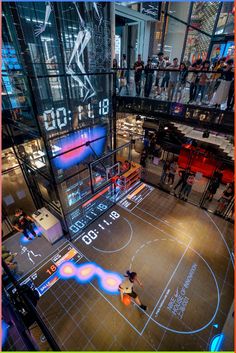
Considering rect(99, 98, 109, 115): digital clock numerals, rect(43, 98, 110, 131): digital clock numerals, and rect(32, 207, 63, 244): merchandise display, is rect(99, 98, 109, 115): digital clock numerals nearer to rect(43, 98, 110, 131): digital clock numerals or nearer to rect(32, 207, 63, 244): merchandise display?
rect(43, 98, 110, 131): digital clock numerals

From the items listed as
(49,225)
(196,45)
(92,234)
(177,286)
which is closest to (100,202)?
(92,234)

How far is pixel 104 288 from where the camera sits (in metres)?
7.68

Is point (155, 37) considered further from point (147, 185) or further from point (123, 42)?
point (147, 185)

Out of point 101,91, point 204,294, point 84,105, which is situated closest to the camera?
point 204,294

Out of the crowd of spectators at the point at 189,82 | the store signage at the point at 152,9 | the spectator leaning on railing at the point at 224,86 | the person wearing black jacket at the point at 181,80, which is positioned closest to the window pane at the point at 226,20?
the store signage at the point at 152,9

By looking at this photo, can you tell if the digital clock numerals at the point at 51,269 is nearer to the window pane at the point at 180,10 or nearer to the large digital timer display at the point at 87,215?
the large digital timer display at the point at 87,215

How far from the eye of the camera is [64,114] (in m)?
7.55

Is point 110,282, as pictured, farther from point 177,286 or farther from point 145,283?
point 177,286

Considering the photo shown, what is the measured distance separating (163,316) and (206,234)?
474 cm

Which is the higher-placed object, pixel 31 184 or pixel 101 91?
pixel 101 91

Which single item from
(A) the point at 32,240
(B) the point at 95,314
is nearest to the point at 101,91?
(A) the point at 32,240

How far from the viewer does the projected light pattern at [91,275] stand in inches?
305

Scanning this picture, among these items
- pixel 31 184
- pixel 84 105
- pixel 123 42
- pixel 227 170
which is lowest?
pixel 227 170

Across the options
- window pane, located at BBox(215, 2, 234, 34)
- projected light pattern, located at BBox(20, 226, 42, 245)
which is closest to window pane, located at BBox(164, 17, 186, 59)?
window pane, located at BBox(215, 2, 234, 34)
